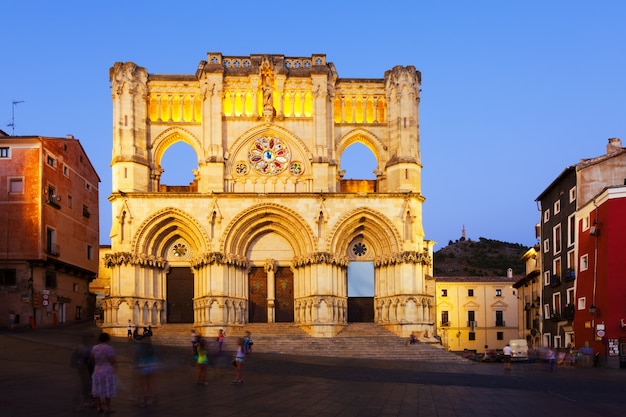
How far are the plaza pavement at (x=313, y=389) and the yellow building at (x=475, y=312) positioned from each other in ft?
162

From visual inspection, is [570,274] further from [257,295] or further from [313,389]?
[313,389]

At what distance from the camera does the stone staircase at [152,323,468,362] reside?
47.0 m

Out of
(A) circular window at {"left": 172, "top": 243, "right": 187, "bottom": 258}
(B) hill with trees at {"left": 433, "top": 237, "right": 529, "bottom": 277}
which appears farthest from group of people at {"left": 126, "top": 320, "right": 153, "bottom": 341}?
(B) hill with trees at {"left": 433, "top": 237, "right": 529, "bottom": 277}

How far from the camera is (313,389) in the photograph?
2594cm

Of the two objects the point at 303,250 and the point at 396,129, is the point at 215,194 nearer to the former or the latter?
the point at 303,250

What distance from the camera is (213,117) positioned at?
5309cm

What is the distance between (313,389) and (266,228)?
28.1m

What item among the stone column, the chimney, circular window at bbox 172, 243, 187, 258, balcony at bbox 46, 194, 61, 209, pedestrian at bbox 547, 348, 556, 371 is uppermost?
the chimney

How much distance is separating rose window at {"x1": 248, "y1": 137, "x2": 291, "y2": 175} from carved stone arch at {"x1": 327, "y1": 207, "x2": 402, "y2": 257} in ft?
18.6

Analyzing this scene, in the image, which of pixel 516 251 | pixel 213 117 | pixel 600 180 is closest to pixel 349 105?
pixel 213 117

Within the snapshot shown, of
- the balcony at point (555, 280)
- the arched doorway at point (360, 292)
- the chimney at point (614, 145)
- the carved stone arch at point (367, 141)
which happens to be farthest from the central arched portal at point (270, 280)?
the chimney at point (614, 145)

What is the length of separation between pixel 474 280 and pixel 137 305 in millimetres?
49161

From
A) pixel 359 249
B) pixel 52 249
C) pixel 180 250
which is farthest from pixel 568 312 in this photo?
pixel 52 249

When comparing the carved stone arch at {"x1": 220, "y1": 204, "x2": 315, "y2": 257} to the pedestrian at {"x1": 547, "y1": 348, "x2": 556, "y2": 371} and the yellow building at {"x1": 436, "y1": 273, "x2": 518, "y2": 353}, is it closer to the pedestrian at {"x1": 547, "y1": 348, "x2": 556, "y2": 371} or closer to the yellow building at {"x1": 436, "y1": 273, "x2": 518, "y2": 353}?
the pedestrian at {"x1": 547, "y1": 348, "x2": 556, "y2": 371}
